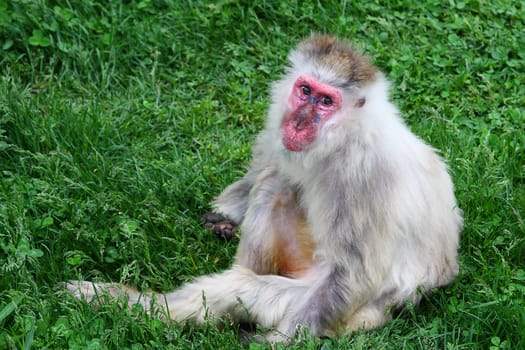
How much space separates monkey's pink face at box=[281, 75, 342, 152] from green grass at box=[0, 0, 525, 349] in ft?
3.14

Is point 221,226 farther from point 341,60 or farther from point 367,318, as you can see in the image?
point 341,60

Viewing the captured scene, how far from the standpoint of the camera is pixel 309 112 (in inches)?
180

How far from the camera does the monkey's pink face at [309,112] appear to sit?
4.57 metres

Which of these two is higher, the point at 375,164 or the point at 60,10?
the point at 375,164

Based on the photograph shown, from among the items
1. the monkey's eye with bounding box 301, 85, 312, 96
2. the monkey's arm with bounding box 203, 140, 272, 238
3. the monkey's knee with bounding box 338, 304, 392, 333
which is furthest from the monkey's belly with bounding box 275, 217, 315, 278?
the monkey's eye with bounding box 301, 85, 312, 96

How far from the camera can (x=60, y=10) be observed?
6566 millimetres

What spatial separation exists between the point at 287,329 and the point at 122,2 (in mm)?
3270

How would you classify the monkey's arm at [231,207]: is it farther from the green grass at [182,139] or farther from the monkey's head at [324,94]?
the monkey's head at [324,94]

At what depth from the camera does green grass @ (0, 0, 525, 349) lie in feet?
14.9

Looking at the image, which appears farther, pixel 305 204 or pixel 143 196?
pixel 143 196

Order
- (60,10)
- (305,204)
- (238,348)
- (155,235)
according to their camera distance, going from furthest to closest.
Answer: (60,10) → (155,235) → (305,204) → (238,348)

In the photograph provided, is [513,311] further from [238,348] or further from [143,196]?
[143,196]

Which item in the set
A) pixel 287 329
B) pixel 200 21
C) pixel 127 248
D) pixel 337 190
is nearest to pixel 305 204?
pixel 337 190

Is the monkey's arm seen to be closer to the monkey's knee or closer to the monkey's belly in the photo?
the monkey's belly
